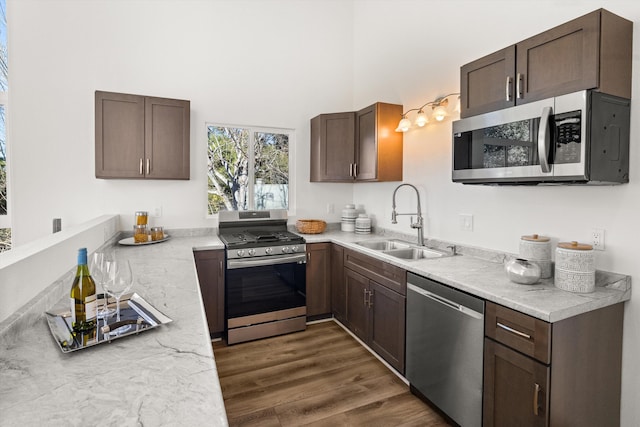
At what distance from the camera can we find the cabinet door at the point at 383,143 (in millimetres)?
3277

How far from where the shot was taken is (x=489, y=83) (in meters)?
2.03

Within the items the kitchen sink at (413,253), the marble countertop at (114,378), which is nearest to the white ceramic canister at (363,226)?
the kitchen sink at (413,253)

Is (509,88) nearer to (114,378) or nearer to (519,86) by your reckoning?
(519,86)

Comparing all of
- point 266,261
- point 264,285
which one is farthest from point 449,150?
point 264,285

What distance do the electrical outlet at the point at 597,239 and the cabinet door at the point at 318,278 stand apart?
2192 millimetres

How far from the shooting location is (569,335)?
1521 mm

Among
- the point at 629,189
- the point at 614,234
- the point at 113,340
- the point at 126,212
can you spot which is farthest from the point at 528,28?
the point at 126,212

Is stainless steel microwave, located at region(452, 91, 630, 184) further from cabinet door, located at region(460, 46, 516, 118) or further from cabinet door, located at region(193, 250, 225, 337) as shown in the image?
cabinet door, located at region(193, 250, 225, 337)

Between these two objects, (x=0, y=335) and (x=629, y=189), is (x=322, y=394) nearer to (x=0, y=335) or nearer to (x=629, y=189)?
(x=0, y=335)

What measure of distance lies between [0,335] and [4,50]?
3319mm

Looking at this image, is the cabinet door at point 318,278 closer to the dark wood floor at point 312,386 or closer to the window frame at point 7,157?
the dark wood floor at point 312,386

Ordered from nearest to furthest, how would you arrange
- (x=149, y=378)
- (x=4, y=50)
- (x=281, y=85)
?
1. (x=149, y=378)
2. (x=4, y=50)
3. (x=281, y=85)

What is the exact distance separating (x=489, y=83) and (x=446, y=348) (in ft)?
5.26

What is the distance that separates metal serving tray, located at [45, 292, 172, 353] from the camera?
1.07 metres
